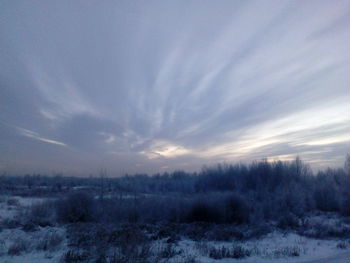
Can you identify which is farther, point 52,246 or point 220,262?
point 52,246

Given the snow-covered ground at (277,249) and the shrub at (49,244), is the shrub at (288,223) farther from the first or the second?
the shrub at (49,244)

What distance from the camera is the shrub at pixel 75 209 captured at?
2289 cm

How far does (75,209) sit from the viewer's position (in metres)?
23.2

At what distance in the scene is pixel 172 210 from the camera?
2606cm

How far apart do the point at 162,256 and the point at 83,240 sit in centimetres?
513

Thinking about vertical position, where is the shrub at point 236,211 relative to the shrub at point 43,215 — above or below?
below

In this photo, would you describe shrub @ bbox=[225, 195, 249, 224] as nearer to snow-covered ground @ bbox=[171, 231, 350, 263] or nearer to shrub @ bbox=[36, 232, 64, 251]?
snow-covered ground @ bbox=[171, 231, 350, 263]

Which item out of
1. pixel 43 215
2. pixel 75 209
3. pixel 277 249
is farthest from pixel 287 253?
pixel 43 215

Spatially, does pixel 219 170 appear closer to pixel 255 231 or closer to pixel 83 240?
pixel 255 231

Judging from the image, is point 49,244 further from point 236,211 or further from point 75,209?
point 236,211

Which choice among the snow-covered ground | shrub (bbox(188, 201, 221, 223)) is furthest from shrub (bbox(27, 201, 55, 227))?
shrub (bbox(188, 201, 221, 223))

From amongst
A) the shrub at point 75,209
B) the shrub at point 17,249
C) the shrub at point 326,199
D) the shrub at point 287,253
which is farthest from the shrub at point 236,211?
the shrub at point 17,249

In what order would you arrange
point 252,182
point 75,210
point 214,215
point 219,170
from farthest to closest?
point 219,170 → point 252,182 → point 214,215 → point 75,210

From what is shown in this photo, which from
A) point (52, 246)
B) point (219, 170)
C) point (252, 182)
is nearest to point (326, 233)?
point (52, 246)
